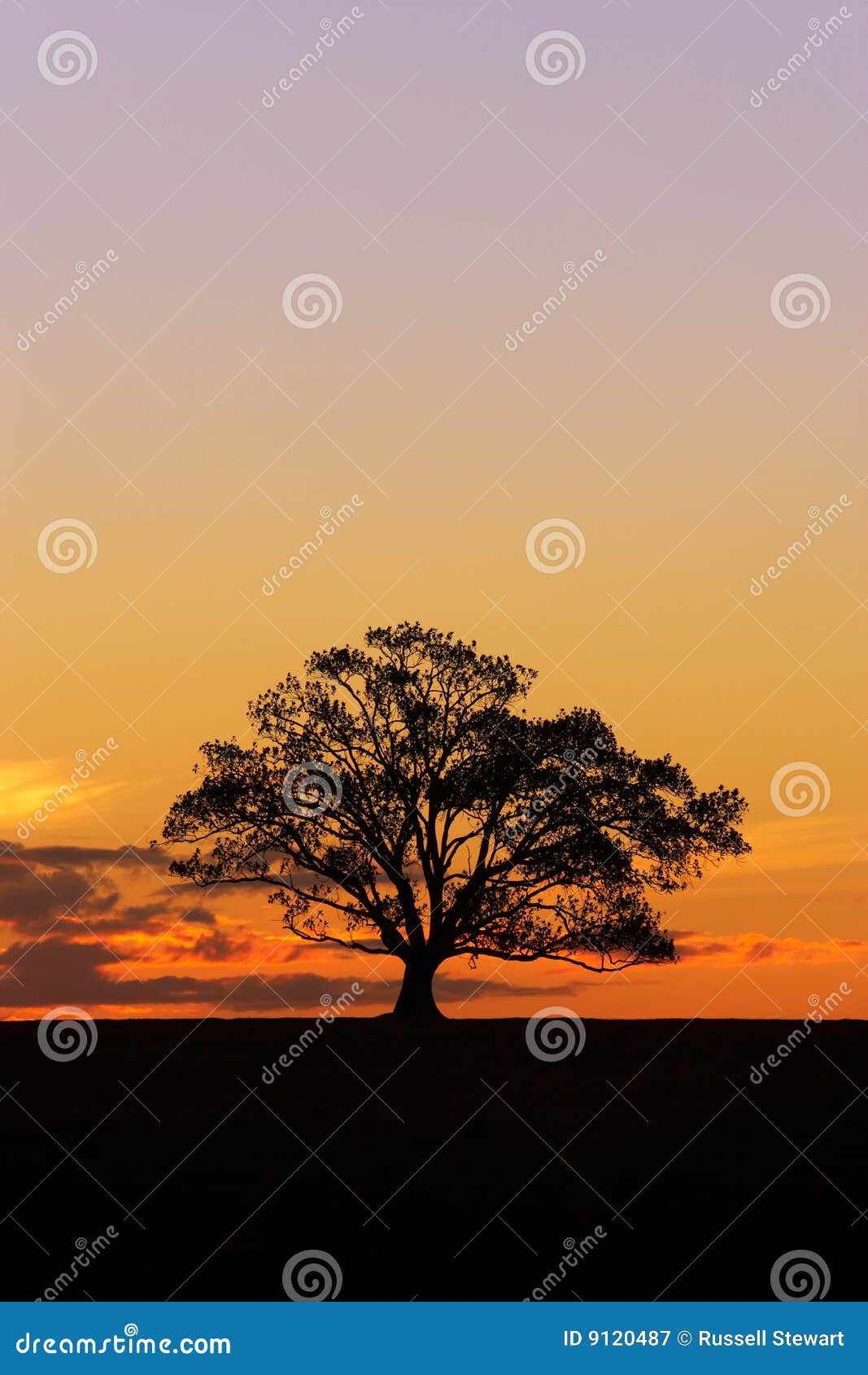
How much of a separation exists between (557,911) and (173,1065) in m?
11.4

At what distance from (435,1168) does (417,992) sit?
15611 millimetres

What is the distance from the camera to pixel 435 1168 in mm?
18734

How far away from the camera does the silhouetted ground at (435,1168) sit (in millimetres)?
15297

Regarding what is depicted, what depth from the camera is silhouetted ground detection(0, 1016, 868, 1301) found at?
15297 mm

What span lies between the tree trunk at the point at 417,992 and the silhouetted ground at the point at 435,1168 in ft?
20.2

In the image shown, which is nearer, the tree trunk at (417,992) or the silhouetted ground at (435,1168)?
the silhouetted ground at (435,1168)

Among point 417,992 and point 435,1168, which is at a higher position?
point 417,992

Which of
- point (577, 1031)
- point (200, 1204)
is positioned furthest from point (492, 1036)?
point (200, 1204)

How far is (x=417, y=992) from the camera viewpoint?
34.3 meters

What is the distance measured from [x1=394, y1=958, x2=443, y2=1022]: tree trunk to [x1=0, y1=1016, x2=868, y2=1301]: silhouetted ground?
6157 mm

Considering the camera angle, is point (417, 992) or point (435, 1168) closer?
point (435, 1168)

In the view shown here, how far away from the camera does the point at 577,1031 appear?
2959 centimetres
